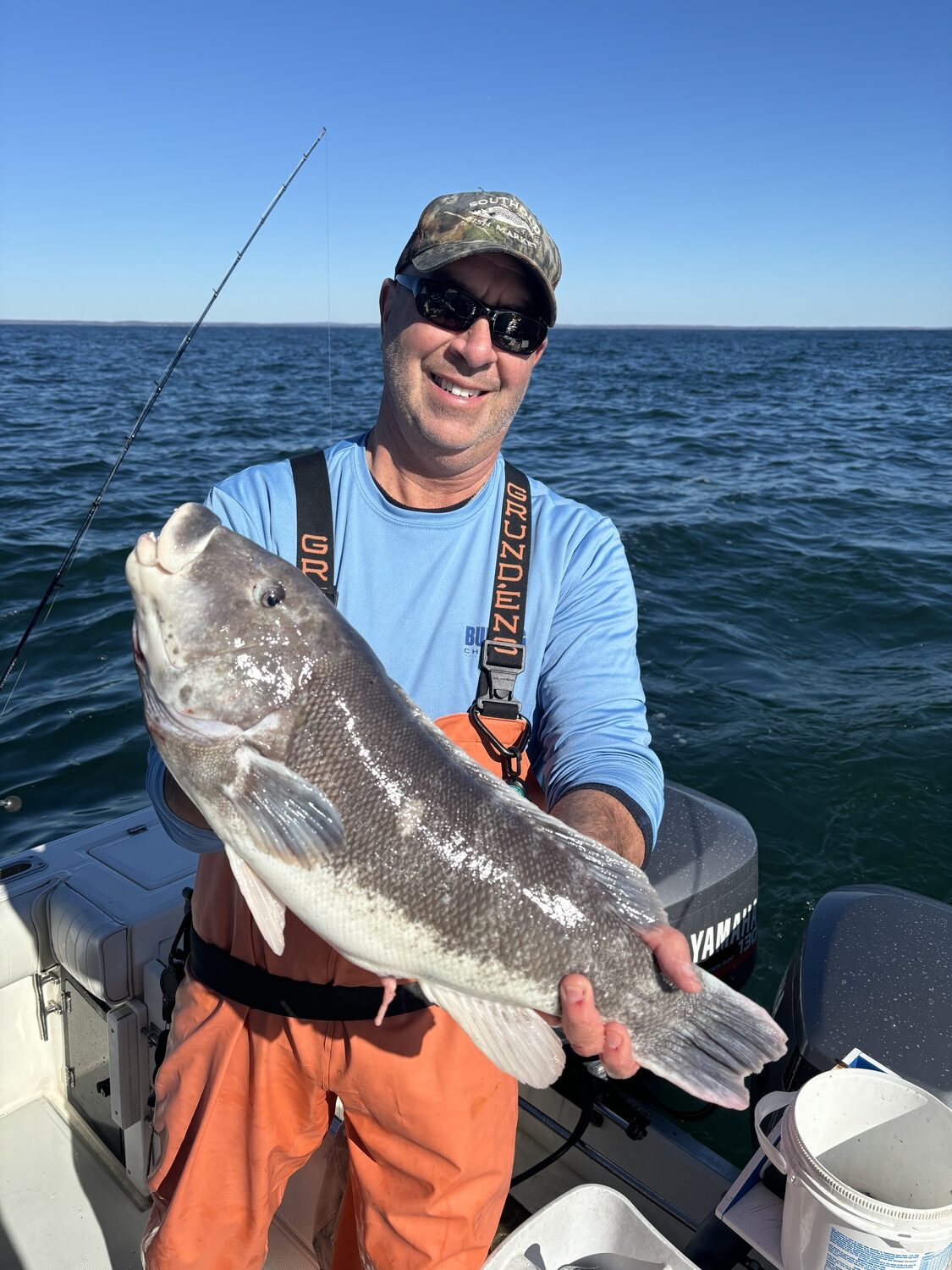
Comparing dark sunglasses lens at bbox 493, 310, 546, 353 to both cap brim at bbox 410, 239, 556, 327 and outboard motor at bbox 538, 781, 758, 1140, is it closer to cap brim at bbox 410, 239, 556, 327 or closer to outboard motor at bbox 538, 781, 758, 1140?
cap brim at bbox 410, 239, 556, 327

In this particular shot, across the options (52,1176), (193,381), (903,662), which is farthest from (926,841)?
(193,381)

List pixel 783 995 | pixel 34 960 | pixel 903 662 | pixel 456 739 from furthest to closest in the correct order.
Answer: pixel 903 662 < pixel 34 960 < pixel 783 995 < pixel 456 739

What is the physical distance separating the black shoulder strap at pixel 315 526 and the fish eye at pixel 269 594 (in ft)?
1.62

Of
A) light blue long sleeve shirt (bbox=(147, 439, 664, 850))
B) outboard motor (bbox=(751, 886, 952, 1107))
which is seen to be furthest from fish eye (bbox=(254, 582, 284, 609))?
outboard motor (bbox=(751, 886, 952, 1107))

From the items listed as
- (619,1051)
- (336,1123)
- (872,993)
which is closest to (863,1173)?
(872,993)

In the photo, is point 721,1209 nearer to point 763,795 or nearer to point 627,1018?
point 627,1018

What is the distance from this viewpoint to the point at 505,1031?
2559mm

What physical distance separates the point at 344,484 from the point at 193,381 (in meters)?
45.4

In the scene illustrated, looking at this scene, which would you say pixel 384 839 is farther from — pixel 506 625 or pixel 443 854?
pixel 506 625

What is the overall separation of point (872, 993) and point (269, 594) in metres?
2.65

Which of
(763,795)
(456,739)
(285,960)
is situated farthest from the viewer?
(763,795)

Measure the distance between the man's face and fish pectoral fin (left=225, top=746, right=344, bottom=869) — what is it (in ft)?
4.25

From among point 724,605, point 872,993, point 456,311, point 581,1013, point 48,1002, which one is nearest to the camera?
point 581,1013

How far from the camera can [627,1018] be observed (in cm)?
249
